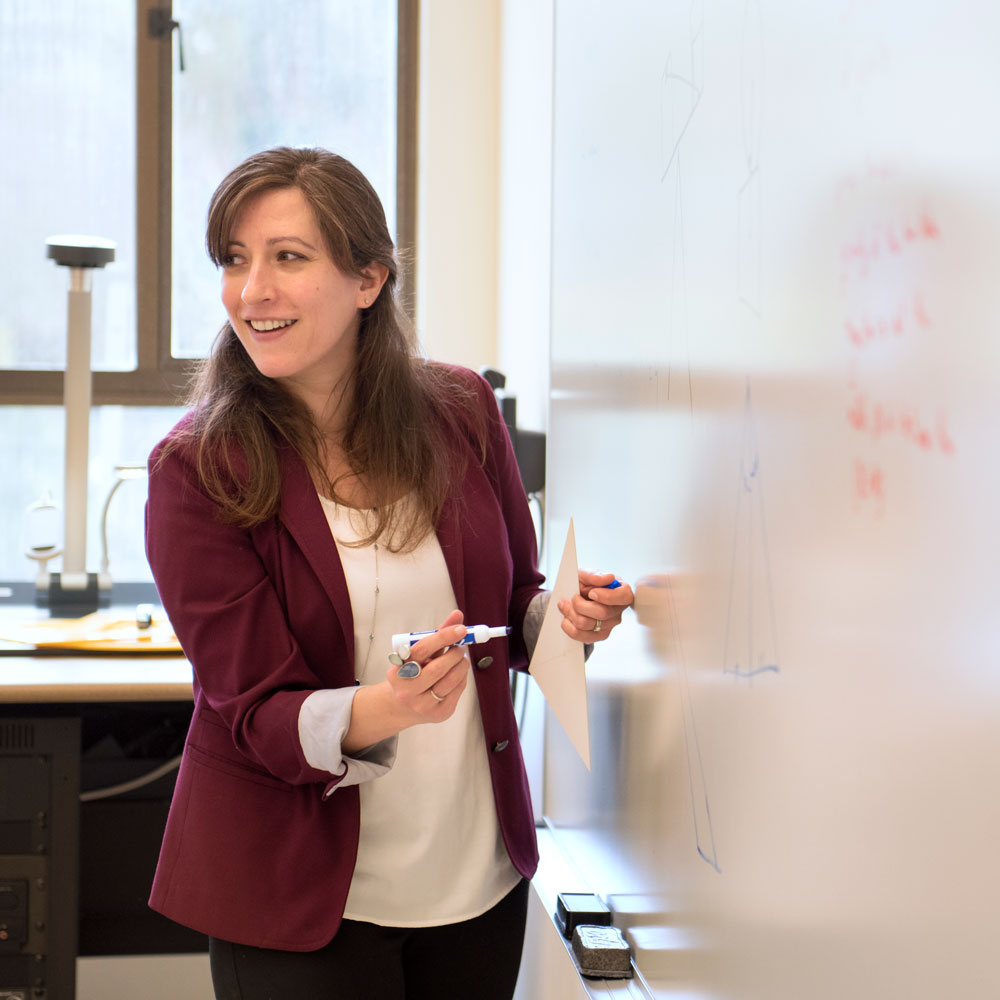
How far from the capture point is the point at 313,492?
44.5 inches

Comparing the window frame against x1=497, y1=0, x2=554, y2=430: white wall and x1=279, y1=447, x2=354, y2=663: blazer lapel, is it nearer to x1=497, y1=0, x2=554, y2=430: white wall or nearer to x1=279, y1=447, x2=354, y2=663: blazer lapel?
x1=497, y1=0, x2=554, y2=430: white wall

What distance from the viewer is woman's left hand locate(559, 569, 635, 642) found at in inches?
42.8

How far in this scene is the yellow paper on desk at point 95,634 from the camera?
1.98 meters

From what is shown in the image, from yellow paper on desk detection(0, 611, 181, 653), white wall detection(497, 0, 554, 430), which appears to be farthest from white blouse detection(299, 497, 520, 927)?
yellow paper on desk detection(0, 611, 181, 653)

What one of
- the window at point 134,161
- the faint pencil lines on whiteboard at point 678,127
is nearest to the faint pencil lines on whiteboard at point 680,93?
the faint pencil lines on whiteboard at point 678,127

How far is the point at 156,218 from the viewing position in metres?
2.69

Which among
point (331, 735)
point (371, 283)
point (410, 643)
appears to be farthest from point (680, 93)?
point (331, 735)

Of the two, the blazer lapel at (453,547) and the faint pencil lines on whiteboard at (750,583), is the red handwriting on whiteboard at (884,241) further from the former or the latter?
the blazer lapel at (453,547)

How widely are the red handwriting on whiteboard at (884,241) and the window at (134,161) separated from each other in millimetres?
2188

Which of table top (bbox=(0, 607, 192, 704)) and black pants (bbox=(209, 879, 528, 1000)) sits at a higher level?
table top (bbox=(0, 607, 192, 704))

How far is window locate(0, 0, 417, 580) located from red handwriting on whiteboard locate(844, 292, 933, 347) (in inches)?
86.8

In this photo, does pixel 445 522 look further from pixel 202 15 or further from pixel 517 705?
pixel 202 15

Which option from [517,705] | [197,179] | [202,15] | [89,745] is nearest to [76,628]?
[89,745]

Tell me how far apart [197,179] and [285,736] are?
2.04 meters
